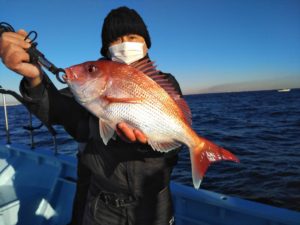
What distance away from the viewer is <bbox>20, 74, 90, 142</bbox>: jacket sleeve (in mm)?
2188

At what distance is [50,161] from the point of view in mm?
5402

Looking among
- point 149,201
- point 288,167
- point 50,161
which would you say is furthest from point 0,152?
point 288,167

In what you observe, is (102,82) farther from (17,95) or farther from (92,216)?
(92,216)

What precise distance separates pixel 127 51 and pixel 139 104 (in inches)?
27.8

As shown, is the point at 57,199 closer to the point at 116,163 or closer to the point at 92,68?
the point at 116,163

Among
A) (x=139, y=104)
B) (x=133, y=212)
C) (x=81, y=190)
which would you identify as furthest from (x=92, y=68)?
(x=81, y=190)

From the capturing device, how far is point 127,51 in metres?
2.62

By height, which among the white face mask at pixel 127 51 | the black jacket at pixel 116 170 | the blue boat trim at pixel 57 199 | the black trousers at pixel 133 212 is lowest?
the blue boat trim at pixel 57 199

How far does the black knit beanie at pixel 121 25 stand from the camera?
8.96 ft

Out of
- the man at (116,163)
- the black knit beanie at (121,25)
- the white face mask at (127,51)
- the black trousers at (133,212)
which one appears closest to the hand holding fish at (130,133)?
the man at (116,163)

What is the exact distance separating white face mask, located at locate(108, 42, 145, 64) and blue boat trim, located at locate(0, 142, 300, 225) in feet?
7.04

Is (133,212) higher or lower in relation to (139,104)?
lower

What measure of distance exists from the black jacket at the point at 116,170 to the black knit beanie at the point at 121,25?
814mm

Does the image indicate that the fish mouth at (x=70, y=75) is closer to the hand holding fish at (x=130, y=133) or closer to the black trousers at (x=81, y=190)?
the hand holding fish at (x=130, y=133)
